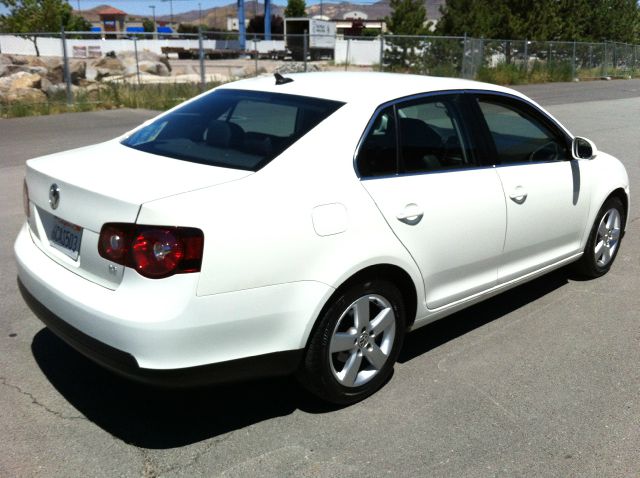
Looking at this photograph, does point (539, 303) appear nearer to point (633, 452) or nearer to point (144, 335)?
point (633, 452)

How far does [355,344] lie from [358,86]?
1.48 metres

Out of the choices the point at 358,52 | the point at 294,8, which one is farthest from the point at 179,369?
the point at 294,8

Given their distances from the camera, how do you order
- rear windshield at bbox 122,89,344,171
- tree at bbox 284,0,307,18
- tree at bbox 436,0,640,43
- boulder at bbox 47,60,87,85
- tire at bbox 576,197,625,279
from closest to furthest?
1. rear windshield at bbox 122,89,344,171
2. tire at bbox 576,197,625,279
3. boulder at bbox 47,60,87,85
4. tree at bbox 436,0,640,43
5. tree at bbox 284,0,307,18

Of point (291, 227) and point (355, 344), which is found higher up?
point (291, 227)

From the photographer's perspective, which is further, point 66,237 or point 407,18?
point 407,18

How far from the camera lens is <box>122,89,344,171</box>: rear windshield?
346 centimetres

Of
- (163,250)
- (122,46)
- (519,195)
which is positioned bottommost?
(122,46)

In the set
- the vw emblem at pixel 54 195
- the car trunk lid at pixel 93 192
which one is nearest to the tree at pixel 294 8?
the car trunk lid at pixel 93 192

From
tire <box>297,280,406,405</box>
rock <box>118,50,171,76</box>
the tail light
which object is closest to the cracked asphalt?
tire <box>297,280,406,405</box>

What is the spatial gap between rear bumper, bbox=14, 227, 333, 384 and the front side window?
1.88m

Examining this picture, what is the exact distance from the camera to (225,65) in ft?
105

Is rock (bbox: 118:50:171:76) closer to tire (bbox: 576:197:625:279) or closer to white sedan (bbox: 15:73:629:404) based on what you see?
tire (bbox: 576:197:625:279)

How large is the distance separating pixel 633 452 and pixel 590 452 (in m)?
0.21

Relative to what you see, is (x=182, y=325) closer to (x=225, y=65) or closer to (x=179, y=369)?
(x=179, y=369)
